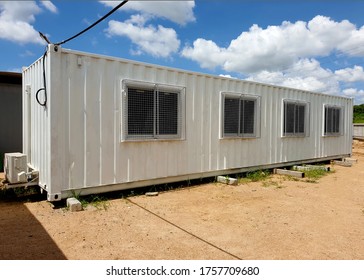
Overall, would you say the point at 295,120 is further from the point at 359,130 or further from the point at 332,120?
the point at 359,130

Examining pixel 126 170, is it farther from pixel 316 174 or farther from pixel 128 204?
pixel 316 174

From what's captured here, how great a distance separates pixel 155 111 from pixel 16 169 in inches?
104

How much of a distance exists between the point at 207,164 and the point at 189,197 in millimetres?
1344

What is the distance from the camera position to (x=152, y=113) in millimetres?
5551

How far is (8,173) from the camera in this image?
15.9 feet

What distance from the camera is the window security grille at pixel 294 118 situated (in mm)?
8602

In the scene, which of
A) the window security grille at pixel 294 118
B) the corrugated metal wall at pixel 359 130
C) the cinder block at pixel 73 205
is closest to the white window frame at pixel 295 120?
the window security grille at pixel 294 118

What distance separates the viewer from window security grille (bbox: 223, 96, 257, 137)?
7020 mm

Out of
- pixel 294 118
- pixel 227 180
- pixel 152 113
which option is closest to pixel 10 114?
pixel 152 113

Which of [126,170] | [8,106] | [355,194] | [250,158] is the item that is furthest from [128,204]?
[8,106]

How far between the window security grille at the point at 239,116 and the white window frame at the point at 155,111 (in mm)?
1397

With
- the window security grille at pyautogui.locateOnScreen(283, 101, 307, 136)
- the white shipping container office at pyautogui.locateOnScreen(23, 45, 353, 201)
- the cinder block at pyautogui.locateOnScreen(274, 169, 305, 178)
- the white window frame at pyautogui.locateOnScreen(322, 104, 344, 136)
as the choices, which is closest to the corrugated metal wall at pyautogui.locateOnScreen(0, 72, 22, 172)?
the white shipping container office at pyautogui.locateOnScreen(23, 45, 353, 201)

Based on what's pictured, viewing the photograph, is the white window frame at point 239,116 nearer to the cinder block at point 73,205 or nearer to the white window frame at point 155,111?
the white window frame at point 155,111

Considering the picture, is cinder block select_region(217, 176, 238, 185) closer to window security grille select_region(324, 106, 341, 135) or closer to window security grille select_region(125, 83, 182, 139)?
window security grille select_region(125, 83, 182, 139)
